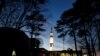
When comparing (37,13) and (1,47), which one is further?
(37,13)

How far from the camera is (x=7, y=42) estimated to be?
71.3 feet

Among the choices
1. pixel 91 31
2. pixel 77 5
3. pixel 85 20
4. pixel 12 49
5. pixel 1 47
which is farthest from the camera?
pixel 91 31

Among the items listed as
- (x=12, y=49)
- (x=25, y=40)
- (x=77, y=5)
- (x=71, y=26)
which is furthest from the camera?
(x=71, y=26)

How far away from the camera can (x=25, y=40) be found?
2470cm

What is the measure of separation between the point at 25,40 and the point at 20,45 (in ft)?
5.02

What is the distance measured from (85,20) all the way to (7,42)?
1514cm

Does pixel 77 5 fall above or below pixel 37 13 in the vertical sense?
above

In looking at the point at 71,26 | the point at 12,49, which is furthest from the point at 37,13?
the point at 71,26

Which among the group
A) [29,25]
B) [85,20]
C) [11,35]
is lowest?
[11,35]

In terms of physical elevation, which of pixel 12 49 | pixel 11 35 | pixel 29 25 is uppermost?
pixel 29 25

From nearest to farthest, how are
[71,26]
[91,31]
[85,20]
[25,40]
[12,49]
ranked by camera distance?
[12,49]
[25,40]
[85,20]
[91,31]
[71,26]

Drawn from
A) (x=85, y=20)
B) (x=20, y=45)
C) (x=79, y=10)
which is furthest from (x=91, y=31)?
(x=20, y=45)

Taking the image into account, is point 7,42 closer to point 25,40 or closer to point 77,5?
point 25,40

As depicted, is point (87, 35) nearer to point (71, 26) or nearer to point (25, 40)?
point (71, 26)
